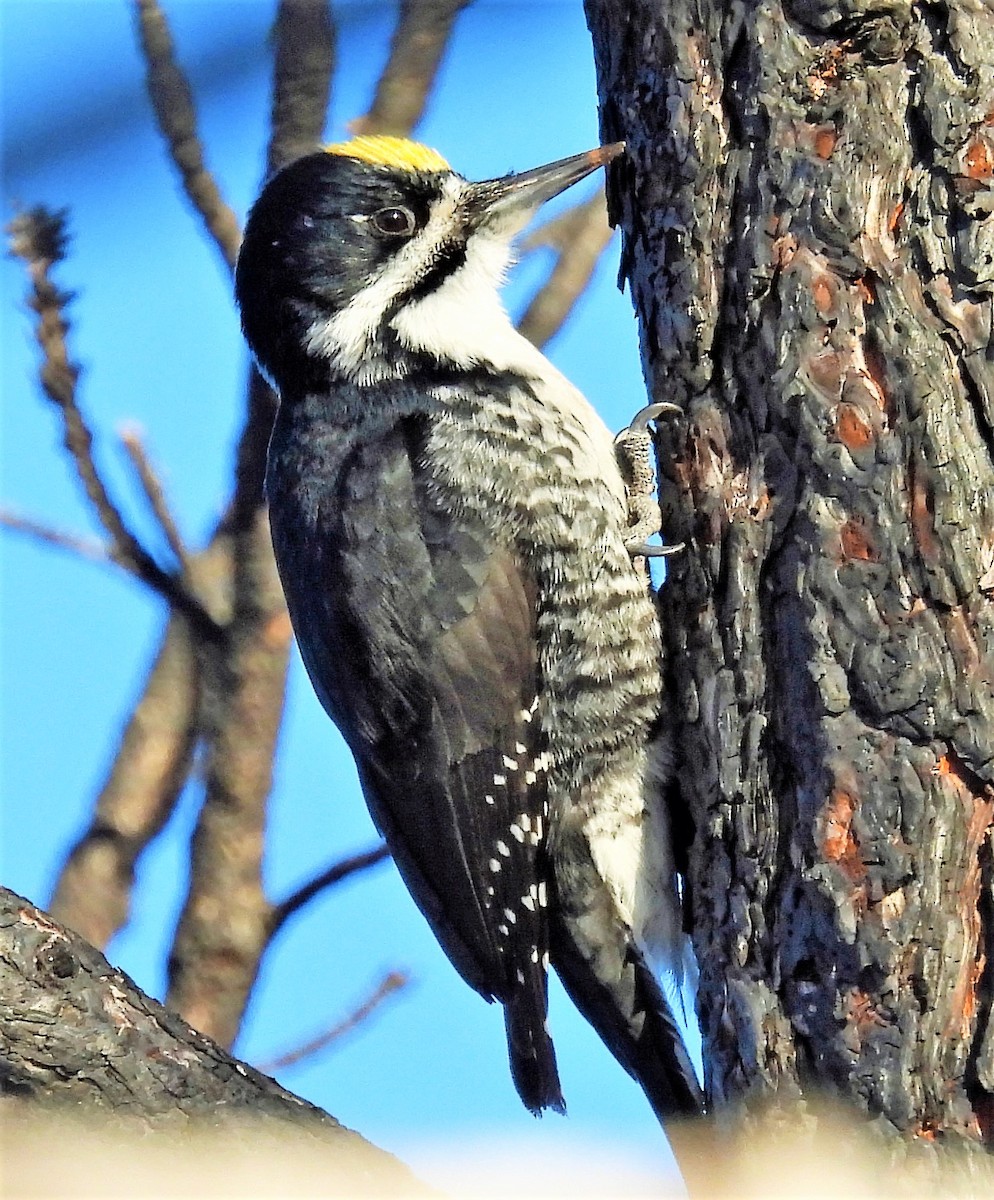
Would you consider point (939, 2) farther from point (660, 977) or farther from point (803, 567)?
point (660, 977)

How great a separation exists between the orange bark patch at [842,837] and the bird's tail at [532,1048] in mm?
880

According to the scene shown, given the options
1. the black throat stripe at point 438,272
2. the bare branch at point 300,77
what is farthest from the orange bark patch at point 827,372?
the bare branch at point 300,77

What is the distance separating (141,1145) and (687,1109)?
1.07 metres

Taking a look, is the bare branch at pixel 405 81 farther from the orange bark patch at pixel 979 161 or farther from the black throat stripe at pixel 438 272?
the orange bark patch at pixel 979 161

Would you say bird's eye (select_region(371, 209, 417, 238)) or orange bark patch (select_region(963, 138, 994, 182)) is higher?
bird's eye (select_region(371, 209, 417, 238))

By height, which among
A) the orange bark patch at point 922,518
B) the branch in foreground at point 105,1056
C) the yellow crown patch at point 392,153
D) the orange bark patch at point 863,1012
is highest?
the yellow crown patch at point 392,153

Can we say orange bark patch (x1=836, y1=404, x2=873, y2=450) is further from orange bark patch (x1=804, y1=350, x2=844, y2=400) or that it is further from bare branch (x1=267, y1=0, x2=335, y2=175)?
bare branch (x1=267, y1=0, x2=335, y2=175)

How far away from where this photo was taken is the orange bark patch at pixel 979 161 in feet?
7.52

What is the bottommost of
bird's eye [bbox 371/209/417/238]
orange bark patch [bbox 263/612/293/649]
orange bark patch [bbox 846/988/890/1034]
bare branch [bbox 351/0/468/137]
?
orange bark patch [bbox 846/988/890/1034]

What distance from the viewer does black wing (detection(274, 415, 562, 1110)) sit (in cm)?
290

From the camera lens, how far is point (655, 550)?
9.27 feet

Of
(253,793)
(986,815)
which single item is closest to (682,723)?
(986,815)

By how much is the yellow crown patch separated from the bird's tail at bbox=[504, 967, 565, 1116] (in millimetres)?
1751

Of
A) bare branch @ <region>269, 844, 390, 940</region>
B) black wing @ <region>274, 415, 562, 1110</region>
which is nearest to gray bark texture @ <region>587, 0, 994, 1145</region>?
black wing @ <region>274, 415, 562, 1110</region>
